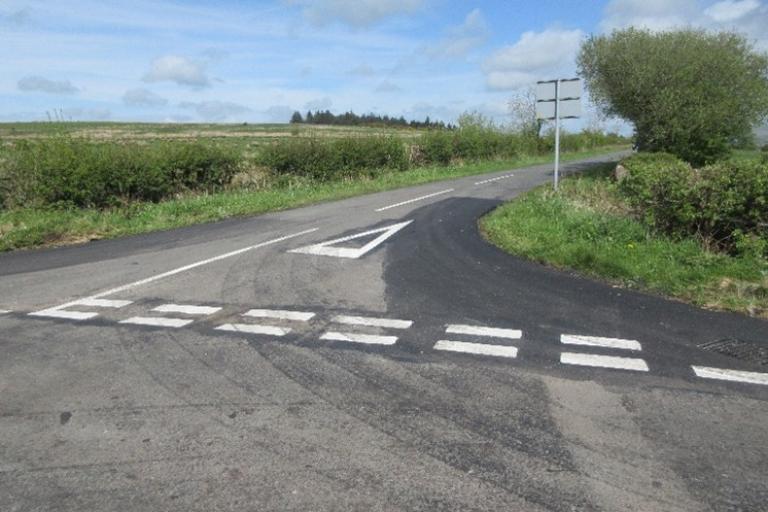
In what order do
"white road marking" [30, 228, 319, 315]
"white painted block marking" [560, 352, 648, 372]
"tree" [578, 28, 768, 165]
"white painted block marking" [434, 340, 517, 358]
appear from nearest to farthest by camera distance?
"white painted block marking" [560, 352, 648, 372]
"white painted block marking" [434, 340, 517, 358]
"white road marking" [30, 228, 319, 315]
"tree" [578, 28, 768, 165]

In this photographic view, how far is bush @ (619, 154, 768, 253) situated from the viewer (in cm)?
870

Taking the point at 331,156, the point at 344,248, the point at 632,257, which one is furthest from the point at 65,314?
the point at 331,156

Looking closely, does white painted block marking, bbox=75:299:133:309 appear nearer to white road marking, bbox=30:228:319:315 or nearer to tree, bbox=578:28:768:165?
white road marking, bbox=30:228:319:315

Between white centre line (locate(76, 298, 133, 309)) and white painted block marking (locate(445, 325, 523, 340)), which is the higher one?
white centre line (locate(76, 298, 133, 309))

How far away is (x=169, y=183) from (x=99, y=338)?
1253 centimetres

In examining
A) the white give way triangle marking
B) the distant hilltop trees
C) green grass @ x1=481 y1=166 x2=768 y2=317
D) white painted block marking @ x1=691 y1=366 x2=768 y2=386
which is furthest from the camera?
the distant hilltop trees

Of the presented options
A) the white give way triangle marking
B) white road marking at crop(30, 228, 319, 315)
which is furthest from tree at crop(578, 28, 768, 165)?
white road marking at crop(30, 228, 319, 315)

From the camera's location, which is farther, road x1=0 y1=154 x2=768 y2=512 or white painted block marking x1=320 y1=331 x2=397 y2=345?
white painted block marking x1=320 y1=331 x2=397 y2=345

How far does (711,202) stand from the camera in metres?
9.19

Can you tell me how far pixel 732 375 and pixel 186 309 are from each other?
5.30 meters

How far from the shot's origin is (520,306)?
6863 mm

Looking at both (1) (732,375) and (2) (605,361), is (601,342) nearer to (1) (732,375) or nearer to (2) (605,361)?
(2) (605,361)

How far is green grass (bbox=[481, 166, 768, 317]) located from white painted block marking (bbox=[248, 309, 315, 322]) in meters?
4.11

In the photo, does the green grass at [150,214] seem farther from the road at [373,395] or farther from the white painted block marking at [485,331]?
the white painted block marking at [485,331]
